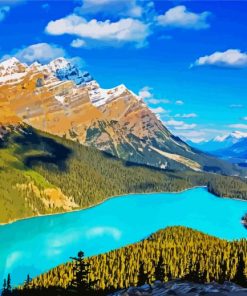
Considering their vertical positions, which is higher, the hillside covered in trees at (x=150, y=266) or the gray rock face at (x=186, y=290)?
the hillside covered in trees at (x=150, y=266)

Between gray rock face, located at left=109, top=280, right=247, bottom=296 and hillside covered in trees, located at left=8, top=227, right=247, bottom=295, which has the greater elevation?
hillside covered in trees, located at left=8, top=227, right=247, bottom=295

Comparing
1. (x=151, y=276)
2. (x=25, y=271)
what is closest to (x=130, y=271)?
(x=151, y=276)

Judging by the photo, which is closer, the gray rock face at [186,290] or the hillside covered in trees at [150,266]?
the gray rock face at [186,290]

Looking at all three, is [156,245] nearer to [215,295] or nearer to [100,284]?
[100,284]

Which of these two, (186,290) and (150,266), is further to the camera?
(150,266)

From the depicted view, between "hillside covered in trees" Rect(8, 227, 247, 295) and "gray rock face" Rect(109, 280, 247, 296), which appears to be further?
"hillside covered in trees" Rect(8, 227, 247, 295)
